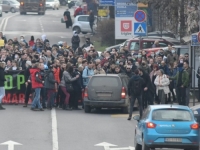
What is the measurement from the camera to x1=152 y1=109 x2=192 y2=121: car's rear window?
17.8 m

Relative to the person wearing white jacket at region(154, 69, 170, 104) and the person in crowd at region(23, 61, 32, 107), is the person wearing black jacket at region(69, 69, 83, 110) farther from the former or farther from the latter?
the person wearing white jacket at region(154, 69, 170, 104)

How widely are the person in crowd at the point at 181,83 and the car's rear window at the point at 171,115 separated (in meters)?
9.29

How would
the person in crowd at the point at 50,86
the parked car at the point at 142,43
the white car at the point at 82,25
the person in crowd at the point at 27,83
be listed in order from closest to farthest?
the person in crowd at the point at 50,86 → the person in crowd at the point at 27,83 → the parked car at the point at 142,43 → the white car at the point at 82,25

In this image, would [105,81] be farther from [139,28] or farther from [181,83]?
[139,28]

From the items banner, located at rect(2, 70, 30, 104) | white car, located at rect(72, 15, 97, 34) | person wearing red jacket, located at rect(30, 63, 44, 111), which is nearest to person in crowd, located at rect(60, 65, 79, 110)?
person wearing red jacket, located at rect(30, 63, 44, 111)

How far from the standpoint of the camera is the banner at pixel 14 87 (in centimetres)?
2873

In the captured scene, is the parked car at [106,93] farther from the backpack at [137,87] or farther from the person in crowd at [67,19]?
the person in crowd at [67,19]

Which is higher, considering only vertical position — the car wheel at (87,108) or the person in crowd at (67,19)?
the person in crowd at (67,19)

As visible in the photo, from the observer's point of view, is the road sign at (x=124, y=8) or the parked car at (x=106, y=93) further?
the road sign at (x=124, y=8)

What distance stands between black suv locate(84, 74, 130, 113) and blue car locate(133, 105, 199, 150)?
27.5ft

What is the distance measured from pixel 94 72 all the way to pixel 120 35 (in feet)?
30.9

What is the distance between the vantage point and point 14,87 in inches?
1136

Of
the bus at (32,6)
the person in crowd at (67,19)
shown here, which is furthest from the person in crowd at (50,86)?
the bus at (32,6)

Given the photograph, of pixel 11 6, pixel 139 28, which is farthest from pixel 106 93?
pixel 11 6
